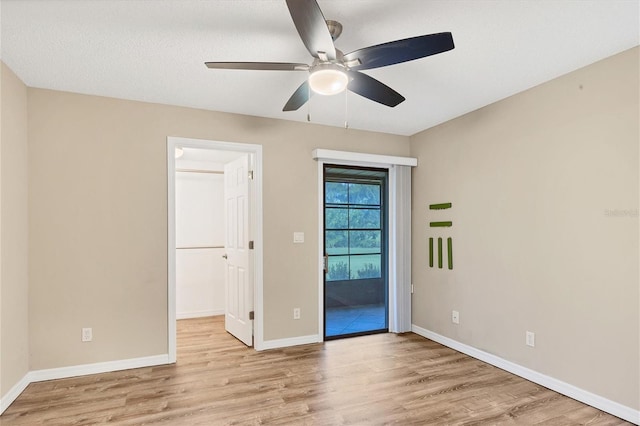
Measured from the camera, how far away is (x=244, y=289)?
4109mm

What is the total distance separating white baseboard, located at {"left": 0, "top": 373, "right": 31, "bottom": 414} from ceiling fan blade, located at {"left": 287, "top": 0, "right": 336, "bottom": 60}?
123 inches

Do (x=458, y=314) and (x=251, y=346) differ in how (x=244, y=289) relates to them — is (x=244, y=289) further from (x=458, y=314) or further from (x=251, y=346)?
(x=458, y=314)

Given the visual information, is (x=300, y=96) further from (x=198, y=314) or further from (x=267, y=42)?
(x=198, y=314)

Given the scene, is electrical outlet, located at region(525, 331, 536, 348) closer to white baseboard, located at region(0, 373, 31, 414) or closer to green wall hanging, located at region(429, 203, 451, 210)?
green wall hanging, located at region(429, 203, 451, 210)

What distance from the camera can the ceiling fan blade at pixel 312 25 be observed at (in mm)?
1563

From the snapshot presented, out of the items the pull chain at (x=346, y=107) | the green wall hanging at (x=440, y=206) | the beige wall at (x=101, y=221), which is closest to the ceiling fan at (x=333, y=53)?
the pull chain at (x=346, y=107)

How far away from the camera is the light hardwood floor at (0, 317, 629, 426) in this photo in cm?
249

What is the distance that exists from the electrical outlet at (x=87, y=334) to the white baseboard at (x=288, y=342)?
1.52m

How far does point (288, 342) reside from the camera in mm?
3965

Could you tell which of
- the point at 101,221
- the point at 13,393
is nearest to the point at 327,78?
the point at 101,221

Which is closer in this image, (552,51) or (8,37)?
(8,37)

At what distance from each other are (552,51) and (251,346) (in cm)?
373

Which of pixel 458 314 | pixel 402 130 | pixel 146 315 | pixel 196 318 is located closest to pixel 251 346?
pixel 146 315

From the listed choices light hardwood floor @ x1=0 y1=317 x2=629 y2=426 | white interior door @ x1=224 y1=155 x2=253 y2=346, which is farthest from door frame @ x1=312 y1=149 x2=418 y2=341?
white interior door @ x1=224 y1=155 x2=253 y2=346
